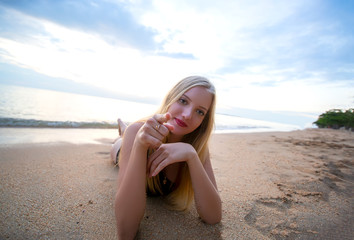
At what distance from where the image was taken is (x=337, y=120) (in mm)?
19406

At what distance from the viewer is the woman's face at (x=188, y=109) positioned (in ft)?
5.64

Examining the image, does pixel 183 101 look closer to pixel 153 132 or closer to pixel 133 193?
pixel 153 132

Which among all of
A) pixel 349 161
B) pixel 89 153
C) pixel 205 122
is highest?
pixel 205 122

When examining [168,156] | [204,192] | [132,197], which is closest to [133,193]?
[132,197]

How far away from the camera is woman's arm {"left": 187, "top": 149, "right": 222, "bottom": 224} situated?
1.47m

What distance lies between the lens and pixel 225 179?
2848mm

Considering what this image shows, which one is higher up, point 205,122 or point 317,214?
point 205,122

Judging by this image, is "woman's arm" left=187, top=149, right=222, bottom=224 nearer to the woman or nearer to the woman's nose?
the woman

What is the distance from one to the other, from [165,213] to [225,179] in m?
1.40

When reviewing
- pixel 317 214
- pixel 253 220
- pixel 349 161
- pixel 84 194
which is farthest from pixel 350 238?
pixel 349 161

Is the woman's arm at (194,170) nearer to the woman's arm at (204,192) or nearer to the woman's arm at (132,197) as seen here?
the woman's arm at (204,192)

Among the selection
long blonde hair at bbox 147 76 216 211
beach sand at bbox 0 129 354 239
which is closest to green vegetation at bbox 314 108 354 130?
beach sand at bbox 0 129 354 239

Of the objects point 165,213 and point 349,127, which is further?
point 349,127

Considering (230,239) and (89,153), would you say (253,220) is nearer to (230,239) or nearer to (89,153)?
(230,239)
